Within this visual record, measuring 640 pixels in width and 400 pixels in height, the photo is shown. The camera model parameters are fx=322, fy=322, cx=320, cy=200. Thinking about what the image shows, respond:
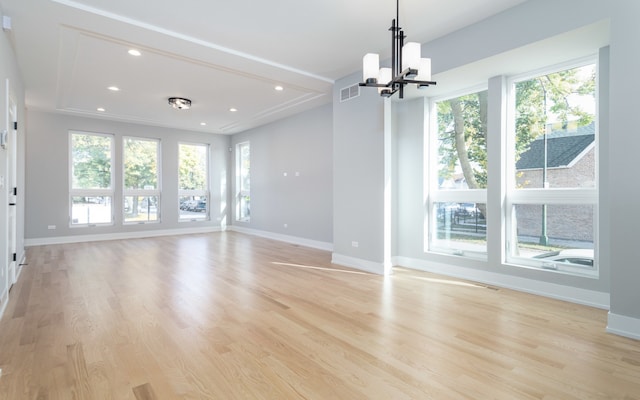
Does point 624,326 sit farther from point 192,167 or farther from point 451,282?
point 192,167

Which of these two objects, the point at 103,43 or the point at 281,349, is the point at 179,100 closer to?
the point at 103,43

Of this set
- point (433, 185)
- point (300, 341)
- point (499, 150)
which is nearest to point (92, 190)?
point (300, 341)

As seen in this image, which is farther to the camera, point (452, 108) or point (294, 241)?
point (294, 241)

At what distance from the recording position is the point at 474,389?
6.34 ft

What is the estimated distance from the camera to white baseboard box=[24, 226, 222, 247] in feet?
24.6

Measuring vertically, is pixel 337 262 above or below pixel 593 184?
below

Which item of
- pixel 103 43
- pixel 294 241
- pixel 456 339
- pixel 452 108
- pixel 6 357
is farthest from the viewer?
pixel 294 241

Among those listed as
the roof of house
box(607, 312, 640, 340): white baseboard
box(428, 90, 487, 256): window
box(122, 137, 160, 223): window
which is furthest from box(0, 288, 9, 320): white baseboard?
the roof of house

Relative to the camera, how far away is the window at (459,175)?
4516 mm

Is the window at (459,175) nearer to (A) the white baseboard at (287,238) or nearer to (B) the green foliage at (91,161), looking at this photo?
(A) the white baseboard at (287,238)

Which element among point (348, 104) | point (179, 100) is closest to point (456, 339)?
point (348, 104)

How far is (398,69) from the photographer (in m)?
3.17

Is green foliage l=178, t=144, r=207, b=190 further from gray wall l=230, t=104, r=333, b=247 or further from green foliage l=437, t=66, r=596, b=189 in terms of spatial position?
green foliage l=437, t=66, r=596, b=189

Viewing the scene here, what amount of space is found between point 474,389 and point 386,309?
4.55 ft
